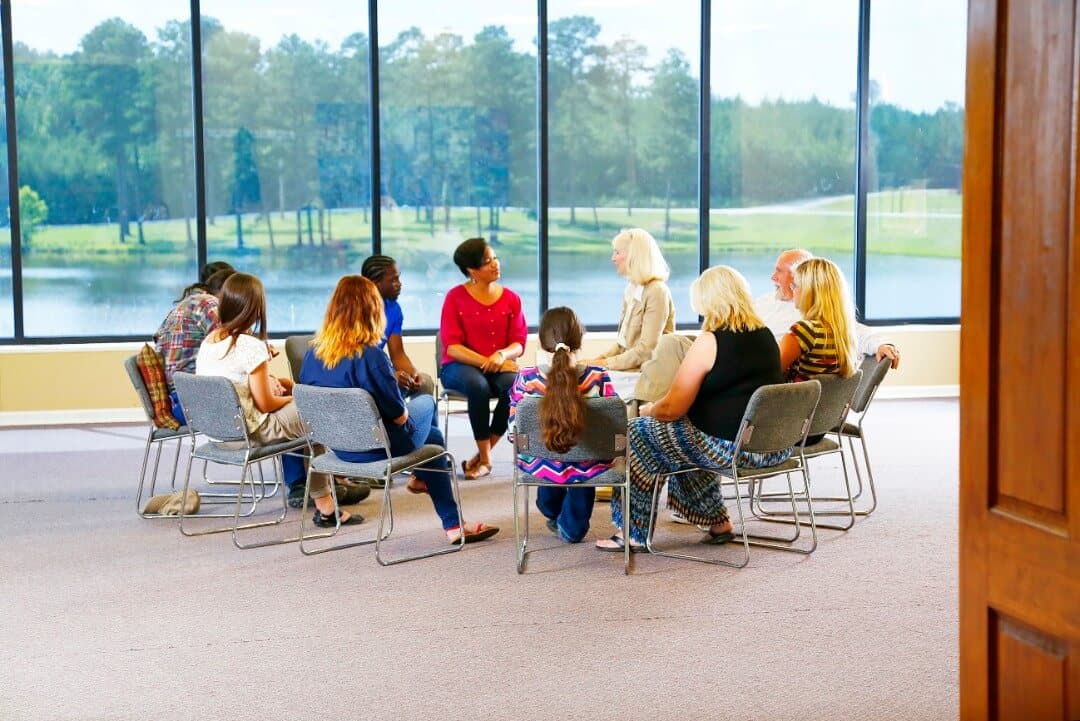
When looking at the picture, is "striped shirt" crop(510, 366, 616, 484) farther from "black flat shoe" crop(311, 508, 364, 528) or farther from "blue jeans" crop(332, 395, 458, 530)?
"black flat shoe" crop(311, 508, 364, 528)

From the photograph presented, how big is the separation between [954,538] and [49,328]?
6513 millimetres

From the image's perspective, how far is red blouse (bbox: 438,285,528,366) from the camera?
7.04 metres

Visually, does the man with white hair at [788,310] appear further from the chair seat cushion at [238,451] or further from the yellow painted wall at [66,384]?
the yellow painted wall at [66,384]

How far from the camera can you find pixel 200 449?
5.81 meters

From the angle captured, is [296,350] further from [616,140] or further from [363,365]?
[616,140]

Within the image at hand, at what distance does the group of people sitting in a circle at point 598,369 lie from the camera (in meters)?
5.05

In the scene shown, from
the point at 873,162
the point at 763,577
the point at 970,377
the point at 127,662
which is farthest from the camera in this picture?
the point at 873,162

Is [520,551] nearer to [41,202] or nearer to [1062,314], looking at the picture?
[1062,314]

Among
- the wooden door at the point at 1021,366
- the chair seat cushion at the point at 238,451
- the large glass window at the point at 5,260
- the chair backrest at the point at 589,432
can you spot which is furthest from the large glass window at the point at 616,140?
the wooden door at the point at 1021,366

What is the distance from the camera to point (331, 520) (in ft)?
19.4

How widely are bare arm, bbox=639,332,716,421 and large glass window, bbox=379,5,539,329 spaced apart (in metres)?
4.71

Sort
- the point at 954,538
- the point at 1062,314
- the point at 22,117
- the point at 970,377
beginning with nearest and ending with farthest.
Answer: the point at 1062,314 < the point at 970,377 < the point at 954,538 < the point at 22,117

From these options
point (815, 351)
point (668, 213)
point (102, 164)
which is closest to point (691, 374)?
Answer: point (815, 351)

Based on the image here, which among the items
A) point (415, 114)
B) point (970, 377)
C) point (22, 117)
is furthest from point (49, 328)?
point (970, 377)
